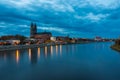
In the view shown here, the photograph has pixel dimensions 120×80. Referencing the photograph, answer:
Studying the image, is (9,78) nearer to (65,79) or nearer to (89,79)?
(65,79)

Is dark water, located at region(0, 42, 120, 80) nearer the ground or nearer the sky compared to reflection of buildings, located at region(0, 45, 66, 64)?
nearer the sky

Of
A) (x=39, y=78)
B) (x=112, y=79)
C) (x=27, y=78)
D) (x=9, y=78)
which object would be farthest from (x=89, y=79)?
(x=9, y=78)

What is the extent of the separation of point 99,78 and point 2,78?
855 cm

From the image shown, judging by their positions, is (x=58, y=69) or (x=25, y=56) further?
(x=25, y=56)

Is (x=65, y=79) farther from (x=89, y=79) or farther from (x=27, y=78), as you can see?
(x=27, y=78)

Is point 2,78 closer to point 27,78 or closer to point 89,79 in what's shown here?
point 27,78

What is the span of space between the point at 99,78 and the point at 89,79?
1096mm

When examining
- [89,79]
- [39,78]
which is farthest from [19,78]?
[89,79]

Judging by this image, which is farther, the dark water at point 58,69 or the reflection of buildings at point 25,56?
the reflection of buildings at point 25,56

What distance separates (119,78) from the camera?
1585cm

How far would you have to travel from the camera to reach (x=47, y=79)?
598 inches

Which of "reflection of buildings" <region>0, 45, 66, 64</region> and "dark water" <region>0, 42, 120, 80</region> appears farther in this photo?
"reflection of buildings" <region>0, 45, 66, 64</region>

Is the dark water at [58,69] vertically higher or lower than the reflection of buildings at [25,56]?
higher

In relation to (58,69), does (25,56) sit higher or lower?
lower
